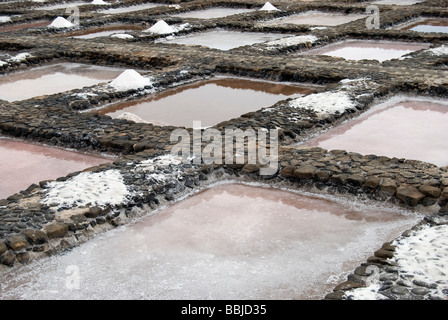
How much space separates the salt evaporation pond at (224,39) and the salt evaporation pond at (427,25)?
100 inches

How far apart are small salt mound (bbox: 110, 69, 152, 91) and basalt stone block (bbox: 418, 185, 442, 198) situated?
4.38m

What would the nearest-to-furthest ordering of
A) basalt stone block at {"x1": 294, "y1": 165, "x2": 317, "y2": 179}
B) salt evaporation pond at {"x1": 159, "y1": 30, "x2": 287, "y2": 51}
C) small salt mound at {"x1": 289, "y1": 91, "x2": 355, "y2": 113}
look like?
basalt stone block at {"x1": 294, "y1": 165, "x2": 317, "y2": 179}, small salt mound at {"x1": 289, "y1": 91, "x2": 355, "y2": 113}, salt evaporation pond at {"x1": 159, "y1": 30, "x2": 287, "y2": 51}

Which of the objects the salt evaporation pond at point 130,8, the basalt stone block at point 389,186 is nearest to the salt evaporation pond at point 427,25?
the salt evaporation pond at point 130,8

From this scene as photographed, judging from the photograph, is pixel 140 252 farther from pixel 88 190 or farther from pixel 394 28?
pixel 394 28

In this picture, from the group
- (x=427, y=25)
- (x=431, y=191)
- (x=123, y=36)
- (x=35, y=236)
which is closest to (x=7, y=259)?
(x=35, y=236)

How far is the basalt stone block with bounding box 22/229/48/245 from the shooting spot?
3801mm

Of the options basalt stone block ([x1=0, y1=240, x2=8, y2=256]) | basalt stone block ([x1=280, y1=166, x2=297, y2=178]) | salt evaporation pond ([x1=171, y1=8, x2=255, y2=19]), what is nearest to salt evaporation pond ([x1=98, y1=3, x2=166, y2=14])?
salt evaporation pond ([x1=171, y1=8, x2=255, y2=19])

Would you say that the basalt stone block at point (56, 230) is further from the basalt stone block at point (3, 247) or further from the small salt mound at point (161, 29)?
the small salt mound at point (161, 29)

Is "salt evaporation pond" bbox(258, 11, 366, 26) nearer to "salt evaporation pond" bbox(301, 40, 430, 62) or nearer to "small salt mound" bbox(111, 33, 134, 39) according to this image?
"salt evaporation pond" bbox(301, 40, 430, 62)

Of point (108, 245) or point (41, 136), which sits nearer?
point (108, 245)

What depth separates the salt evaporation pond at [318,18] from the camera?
13524mm

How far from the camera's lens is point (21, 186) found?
196 inches

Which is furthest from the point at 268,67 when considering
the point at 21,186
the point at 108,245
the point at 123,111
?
the point at 108,245

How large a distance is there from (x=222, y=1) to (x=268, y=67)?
8915mm
